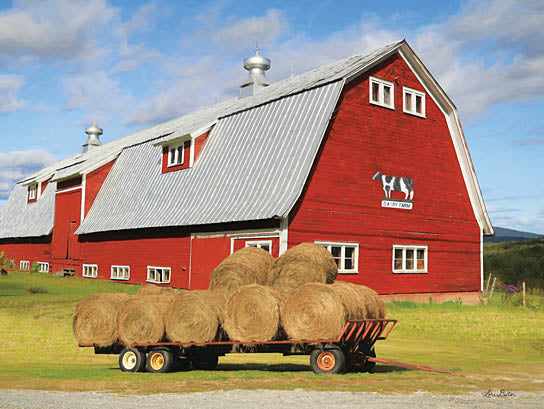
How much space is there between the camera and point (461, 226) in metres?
26.6

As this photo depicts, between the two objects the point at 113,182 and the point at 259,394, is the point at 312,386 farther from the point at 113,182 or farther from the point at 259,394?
the point at 113,182

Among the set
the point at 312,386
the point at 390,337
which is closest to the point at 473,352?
the point at 390,337

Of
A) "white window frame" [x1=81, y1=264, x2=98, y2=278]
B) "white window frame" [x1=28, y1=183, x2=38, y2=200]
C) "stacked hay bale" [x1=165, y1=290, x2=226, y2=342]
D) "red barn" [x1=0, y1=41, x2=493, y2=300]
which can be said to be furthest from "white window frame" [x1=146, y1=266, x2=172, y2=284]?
"white window frame" [x1=28, y1=183, x2=38, y2=200]

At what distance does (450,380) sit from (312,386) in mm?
2437

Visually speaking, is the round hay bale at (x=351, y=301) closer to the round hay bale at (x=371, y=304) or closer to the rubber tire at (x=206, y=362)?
the round hay bale at (x=371, y=304)

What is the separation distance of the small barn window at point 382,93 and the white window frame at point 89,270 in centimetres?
1741

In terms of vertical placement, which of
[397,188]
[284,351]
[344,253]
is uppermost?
[397,188]

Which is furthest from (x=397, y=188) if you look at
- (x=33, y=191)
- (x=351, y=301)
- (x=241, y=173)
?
(x=33, y=191)

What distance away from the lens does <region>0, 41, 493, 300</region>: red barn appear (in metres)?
21.6

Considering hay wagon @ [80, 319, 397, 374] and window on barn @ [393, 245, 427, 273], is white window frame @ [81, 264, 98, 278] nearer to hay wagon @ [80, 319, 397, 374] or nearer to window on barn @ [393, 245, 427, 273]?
window on barn @ [393, 245, 427, 273]

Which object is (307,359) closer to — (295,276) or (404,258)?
(295,276)

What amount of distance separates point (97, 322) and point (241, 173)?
12.5 m

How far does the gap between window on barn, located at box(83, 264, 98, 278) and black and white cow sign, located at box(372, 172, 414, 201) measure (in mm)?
16606

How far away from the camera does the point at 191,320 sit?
11.1 metres
